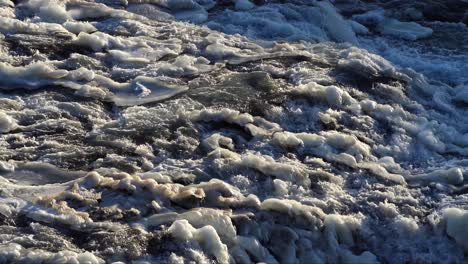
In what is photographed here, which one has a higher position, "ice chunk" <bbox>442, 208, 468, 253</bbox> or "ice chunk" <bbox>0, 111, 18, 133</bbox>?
"ice chunk" <bbox>0, 111, 18, 133</bbox>

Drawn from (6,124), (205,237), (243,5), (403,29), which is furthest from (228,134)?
(403,29)

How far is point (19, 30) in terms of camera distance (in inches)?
256

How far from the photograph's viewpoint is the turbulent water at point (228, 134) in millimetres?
4523

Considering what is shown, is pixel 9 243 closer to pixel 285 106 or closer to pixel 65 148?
pixel 65 148

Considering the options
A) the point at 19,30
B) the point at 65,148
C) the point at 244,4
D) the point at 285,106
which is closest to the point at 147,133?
the point at 65,148

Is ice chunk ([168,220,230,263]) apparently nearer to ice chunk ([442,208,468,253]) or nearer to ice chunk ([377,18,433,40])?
ice chunk ([442,208,468,253])

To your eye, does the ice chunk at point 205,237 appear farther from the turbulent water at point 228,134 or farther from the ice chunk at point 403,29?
the ice chunk at point 403,29

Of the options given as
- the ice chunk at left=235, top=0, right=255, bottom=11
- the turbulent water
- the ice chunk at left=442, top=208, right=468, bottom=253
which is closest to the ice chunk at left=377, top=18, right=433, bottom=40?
the turbulent water

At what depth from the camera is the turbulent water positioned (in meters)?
4.52

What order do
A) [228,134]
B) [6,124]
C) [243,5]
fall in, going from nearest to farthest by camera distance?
[6,124] < [228,134] < [243,5]

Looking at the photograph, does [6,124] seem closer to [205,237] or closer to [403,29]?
[205,237]

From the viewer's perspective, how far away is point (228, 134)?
218 inches

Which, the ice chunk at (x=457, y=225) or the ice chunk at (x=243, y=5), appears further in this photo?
the ice chunk at (x=243, y=5)

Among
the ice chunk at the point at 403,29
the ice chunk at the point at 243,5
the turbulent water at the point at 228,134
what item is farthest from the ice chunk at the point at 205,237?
the ice chunk at the point at 403,29
